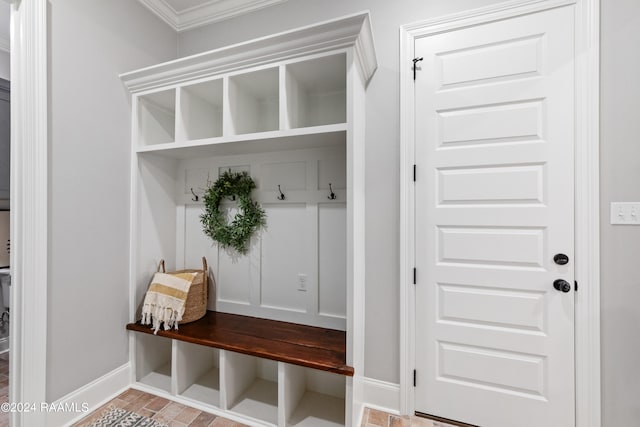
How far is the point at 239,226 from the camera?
6.80 ft

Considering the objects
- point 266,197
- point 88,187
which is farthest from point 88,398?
point 266,197

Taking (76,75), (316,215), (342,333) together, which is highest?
(76,75)

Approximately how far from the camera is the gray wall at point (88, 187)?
1.58 meters

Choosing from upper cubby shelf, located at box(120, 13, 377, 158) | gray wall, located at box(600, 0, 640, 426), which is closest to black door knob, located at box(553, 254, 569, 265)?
gray wall, located at box(600, 0, 640, 426)

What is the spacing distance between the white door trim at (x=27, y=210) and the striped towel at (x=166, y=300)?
525mm

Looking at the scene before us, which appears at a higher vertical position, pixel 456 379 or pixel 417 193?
pixel 417 193

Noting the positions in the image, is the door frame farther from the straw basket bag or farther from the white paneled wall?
the straw basket bag

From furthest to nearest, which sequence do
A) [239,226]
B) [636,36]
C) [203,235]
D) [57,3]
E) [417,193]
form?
[203,235], [239,226], [417,193], [57,3], [636,36]

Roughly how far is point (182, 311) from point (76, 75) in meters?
1.58

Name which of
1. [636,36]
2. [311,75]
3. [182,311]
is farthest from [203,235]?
[636,36]

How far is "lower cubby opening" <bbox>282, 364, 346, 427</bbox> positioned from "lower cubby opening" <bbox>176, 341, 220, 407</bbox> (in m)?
0.49

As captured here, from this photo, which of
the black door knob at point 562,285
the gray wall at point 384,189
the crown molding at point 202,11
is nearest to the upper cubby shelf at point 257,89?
the gray wall at point 384,189

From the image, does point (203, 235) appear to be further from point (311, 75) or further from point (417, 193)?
point (417, 193)

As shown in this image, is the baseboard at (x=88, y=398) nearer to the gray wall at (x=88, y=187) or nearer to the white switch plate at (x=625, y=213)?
the gray wall at (x=88, y=187)
